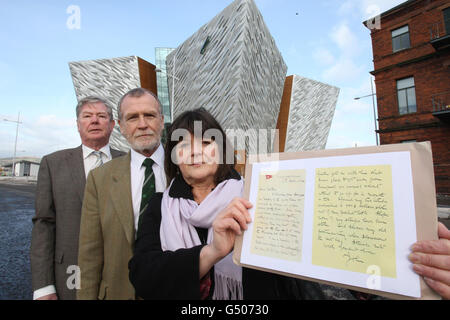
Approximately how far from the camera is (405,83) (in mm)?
→ 13445

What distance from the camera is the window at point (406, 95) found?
43.0 ft

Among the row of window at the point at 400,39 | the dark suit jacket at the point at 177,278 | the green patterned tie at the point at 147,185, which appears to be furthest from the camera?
the row of window at the point at 400,39

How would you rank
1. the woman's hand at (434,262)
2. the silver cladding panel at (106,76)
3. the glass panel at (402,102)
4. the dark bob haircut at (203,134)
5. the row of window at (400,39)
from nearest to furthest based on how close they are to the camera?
1. the woman's hand at (434,262)
2. the dark bob haircut at (203,134)
3. the glass panel at (402,102)
4. the row of window at (400,39)
5. the silver cladding panel at (106,76)

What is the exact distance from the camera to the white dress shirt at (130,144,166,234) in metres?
1.74

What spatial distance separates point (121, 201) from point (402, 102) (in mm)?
16640

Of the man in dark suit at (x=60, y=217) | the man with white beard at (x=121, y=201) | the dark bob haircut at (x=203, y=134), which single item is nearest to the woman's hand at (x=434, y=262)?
the dark bob haircut at (x=203, y=134)

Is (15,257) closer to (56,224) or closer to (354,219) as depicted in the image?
(56,224)

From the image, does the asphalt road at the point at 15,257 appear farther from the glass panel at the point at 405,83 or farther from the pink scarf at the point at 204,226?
the glass panel at the point at 405,83

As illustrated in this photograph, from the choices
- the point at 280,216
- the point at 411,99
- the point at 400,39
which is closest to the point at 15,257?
the point at 280,216

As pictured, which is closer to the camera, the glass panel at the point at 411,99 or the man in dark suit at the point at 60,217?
the man in dark suit at the point at 60,217
